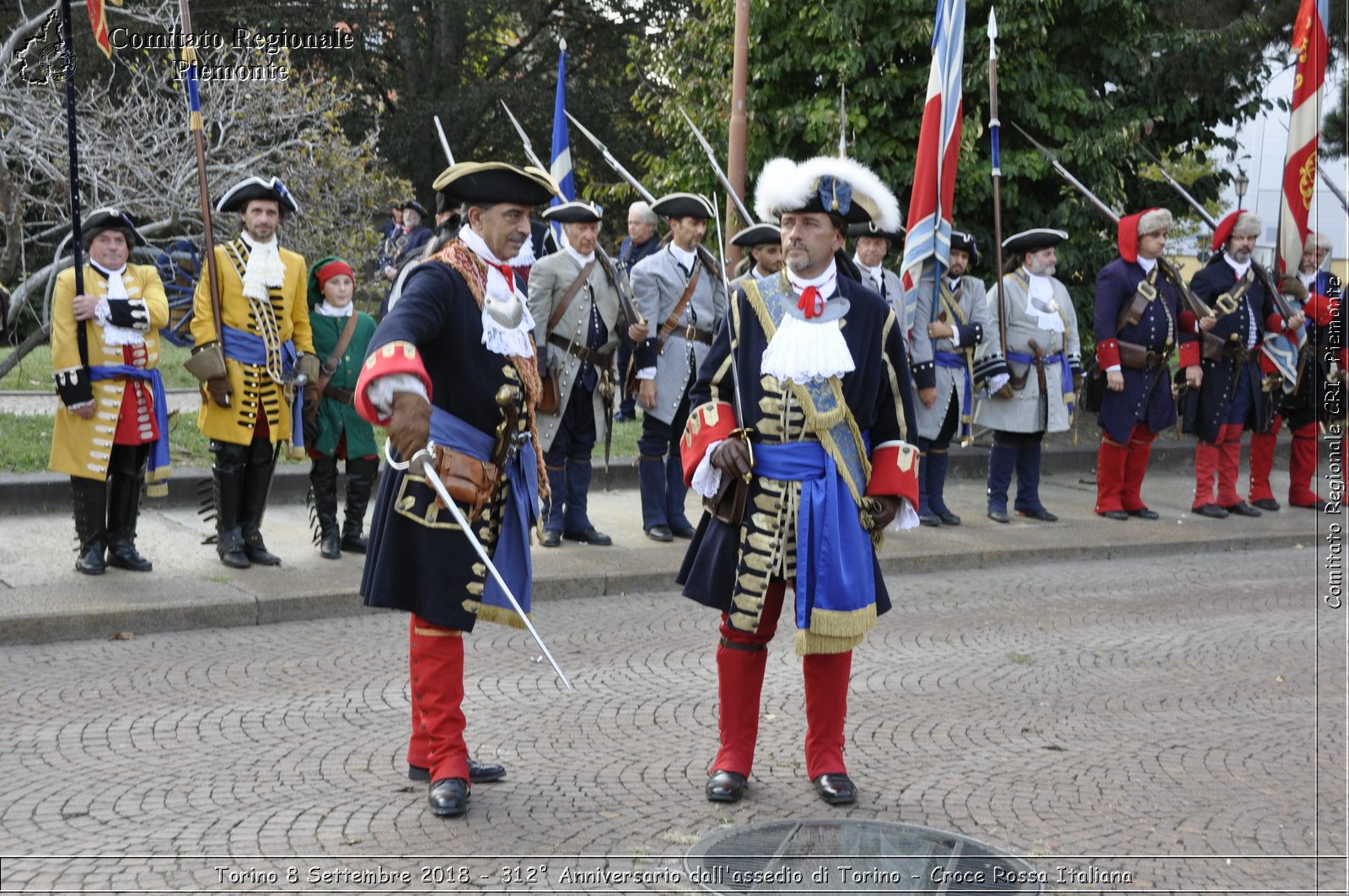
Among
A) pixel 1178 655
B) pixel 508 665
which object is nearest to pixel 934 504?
pixel 1178 655

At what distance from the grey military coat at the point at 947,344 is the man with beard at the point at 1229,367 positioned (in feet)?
6.17

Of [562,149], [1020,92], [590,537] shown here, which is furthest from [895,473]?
[1020,92]

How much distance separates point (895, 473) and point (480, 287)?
1.53m

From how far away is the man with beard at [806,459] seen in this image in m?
4.94

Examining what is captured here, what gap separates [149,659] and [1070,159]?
11.3 m

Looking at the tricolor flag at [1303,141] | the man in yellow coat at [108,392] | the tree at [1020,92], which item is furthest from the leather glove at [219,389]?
the tricolor flag at [1303,141]

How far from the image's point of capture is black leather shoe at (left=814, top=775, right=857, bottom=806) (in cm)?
504

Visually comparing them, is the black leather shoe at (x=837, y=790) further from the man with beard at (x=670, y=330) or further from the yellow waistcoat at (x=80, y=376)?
the man with beard at (x=670, y=330)

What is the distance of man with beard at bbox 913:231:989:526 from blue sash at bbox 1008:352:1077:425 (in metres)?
0.35

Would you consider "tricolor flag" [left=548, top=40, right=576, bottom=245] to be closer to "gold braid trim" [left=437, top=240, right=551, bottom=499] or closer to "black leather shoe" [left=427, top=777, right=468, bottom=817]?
"gold braid trim" [left=437, top=240, right=551, bottom=499]

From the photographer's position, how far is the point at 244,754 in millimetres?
5387

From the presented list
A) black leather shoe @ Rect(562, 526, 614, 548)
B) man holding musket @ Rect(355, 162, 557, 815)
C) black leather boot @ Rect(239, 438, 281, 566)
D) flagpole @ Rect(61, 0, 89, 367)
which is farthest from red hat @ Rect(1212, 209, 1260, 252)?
flagpole @ Rect(61, 0, 89, 367)

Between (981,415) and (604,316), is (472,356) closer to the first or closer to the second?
(604,316)

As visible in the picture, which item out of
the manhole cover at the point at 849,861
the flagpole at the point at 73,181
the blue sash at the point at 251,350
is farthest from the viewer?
the blue sash at the point at 251,350
